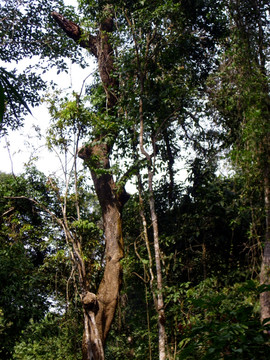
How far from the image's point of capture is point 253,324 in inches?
73.8

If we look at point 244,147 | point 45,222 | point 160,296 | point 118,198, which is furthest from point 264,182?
point 45,222

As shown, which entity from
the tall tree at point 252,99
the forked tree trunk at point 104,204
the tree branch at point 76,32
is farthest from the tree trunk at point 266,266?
the tree branch at point 76,32

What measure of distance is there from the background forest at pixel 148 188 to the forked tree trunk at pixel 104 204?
0.07 feet

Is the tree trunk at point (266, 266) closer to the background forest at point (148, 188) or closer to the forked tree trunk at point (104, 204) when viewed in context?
the background forest at point (148, 188)

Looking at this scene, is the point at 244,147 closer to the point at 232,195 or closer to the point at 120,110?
the point at 232,195

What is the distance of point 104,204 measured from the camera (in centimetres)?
695

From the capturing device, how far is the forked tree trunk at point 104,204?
567 cm

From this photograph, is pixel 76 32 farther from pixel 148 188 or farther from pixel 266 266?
pixel 266 266

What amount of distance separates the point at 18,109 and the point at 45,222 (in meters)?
2.55

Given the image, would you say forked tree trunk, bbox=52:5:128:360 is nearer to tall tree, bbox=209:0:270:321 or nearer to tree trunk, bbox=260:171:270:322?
tall tree, bbox=209:0:270:321

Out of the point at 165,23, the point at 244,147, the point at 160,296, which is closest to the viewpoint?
the point at 160,296

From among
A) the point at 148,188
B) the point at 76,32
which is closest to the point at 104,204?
the point at 148,188

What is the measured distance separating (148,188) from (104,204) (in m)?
0.97

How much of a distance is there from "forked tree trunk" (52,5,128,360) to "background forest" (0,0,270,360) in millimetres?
22
